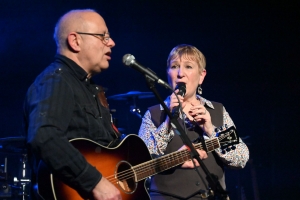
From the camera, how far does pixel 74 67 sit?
284cm

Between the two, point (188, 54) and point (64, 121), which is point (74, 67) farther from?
point (188, 54)

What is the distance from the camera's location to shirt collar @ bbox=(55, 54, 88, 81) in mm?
2820

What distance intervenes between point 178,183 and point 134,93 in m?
3.17

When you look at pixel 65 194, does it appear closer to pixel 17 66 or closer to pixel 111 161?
pixel 111 161

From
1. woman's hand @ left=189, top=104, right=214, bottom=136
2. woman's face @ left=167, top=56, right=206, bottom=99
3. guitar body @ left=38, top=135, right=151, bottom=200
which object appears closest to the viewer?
guitar body @ left=38, top=135, right=151, bottom=200

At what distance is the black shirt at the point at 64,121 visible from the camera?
235 cm

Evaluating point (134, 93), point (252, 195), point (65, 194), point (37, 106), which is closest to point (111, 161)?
point (65, 194)

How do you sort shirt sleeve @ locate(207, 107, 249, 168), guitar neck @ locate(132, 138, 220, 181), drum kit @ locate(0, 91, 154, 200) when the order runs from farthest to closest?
drum kit @ locate(0, 91, 154, 200), shirt sleeve @ locate(207, 107, 249, 168), guitar neck @ locate(132, 138, 220, 181)

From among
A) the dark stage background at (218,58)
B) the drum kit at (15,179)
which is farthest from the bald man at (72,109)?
the dark stage background at (218,58)

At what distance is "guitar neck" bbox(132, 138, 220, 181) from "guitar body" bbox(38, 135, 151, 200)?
4cm

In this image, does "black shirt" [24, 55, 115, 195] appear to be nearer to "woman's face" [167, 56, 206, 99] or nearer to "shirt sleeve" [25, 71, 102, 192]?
"shirt sleeve" [25, 71, 102, 192]

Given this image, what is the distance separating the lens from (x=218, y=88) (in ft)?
23.8

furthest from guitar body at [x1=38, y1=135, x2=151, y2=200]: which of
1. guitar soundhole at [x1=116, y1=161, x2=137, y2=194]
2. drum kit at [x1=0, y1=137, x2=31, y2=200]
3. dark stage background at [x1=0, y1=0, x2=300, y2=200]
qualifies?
dark stage background at [x1=0, y1=0, x2=300, y2=200]

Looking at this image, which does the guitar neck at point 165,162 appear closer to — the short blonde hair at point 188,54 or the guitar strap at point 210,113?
the guitar strap at point 210,113
